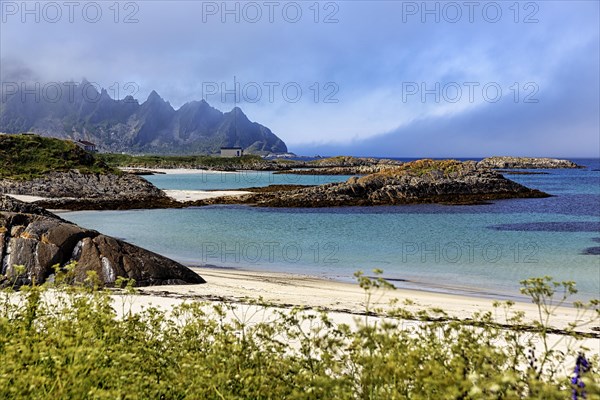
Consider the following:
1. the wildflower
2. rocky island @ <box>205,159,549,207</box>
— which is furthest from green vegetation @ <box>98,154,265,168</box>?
the wildflower

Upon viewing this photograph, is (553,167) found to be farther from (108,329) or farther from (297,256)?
(108,329)

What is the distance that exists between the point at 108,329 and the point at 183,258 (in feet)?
56.7

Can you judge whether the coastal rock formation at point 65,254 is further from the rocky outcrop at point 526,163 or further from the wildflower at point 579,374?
the rocky outcrop at point 526,163

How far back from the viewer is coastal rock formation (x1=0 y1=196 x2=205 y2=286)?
1294 centimetres

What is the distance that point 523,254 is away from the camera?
23.7 meters

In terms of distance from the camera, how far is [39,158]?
57.9 meters

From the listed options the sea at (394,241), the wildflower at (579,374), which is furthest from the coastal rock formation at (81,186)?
the wildflower at (579,374)

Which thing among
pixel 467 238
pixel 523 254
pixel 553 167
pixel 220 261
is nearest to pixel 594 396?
pixel 220 261

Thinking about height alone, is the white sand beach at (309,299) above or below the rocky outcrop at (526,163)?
below

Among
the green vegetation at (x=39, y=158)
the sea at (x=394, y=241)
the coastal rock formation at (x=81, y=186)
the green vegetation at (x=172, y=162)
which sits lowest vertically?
the sea at (x=394, y=241)

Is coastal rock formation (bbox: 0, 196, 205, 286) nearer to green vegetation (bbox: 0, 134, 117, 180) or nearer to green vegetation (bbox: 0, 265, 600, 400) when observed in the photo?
green vegetation (bbox: 0, 265, 600, 400)

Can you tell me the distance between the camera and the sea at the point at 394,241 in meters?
19.2

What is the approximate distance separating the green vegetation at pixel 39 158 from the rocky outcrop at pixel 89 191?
87.9 inches

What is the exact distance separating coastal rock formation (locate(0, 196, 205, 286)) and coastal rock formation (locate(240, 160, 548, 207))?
33230 mm
